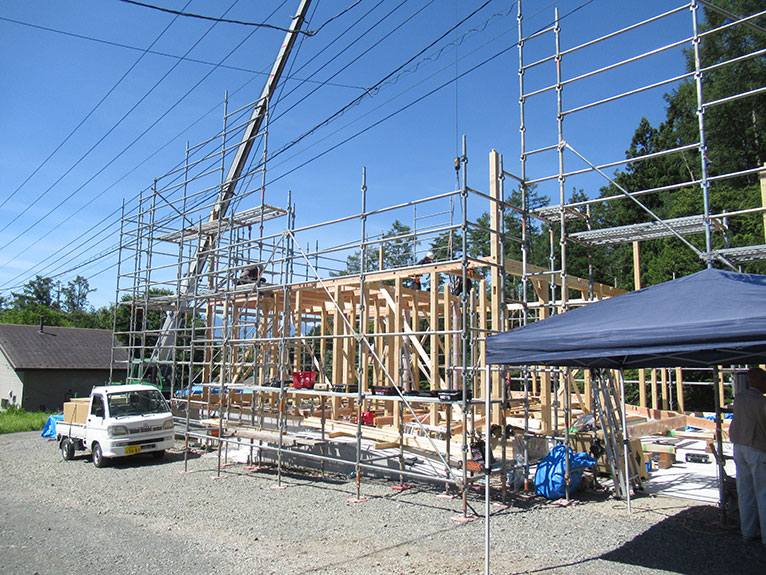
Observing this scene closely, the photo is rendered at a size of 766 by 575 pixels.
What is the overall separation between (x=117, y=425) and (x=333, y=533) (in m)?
7.08

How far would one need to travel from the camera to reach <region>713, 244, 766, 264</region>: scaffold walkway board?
735 cm

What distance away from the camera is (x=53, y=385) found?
28.2 m

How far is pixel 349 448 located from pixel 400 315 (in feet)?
8.91

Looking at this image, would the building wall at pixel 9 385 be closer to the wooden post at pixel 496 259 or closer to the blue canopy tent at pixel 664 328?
the wooden post at pixel 496 259

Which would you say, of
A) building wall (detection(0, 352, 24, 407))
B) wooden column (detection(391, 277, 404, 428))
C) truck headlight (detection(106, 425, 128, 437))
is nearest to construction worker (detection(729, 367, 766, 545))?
wooden column (detection(391, 277, 404, 428))

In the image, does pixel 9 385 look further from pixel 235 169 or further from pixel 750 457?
pixel 750 457

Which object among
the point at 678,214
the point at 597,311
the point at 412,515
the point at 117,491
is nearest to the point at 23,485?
the point at 117,491

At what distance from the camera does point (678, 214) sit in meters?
22.7

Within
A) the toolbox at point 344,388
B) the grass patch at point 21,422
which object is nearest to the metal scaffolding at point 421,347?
the toolbox at point 344,388

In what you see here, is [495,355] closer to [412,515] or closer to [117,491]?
[412,515]

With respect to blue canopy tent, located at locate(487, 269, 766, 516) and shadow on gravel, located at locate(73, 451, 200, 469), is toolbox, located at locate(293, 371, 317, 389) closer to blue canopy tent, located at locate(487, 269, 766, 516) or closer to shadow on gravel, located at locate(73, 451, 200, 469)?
shadow on gravel, located at locate(73, 451, 200, 469)

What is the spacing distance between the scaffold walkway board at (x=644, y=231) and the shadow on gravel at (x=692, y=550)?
4.00m

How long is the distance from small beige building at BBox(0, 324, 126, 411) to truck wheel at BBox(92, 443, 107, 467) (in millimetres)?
15827

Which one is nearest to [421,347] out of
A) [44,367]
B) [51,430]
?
[51,430]
